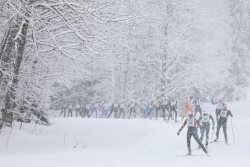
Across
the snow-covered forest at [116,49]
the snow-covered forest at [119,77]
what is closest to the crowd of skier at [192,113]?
the snow-covered forest at [119,77]

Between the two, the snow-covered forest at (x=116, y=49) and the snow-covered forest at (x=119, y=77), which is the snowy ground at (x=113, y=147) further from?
the snow-covered forest at (x=116, y=49)

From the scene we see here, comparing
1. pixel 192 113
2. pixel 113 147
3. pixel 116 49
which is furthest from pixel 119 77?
pixel 192 113

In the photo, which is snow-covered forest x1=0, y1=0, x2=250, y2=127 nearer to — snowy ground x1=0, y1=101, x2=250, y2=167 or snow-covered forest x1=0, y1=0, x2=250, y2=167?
snow-covered forest x1=0, y1=0, x2=250, y2=167

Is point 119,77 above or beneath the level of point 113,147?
above

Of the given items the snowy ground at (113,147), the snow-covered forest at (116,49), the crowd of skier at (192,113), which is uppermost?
the snow-covered forest at (116,49)

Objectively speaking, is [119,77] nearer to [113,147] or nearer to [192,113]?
[113,147]

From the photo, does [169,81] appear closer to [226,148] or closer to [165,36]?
[165,36]

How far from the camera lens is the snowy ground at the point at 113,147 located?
8.57 m

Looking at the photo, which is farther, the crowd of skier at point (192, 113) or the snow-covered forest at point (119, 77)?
the crowd of skier at point (192, 113)

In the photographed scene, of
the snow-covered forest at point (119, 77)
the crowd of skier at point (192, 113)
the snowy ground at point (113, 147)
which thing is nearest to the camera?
the snowy ground at point (113, 147)

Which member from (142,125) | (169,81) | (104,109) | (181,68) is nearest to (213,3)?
(181,68)

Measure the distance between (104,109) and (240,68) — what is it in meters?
16.5

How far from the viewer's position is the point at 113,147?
12336 millimetres

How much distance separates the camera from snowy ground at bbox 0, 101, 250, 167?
8574mm
